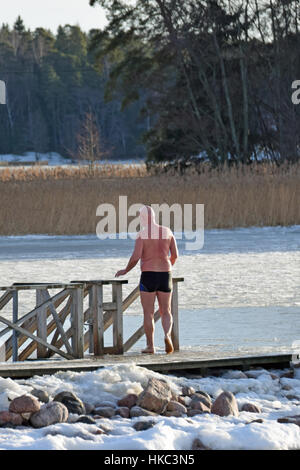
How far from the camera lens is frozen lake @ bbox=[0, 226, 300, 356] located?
10938 millimetres

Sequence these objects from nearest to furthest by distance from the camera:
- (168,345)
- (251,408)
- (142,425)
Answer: (142,425), (251,408), (168,345)

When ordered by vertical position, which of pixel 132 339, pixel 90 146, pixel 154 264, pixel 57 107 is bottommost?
pixel 132 339

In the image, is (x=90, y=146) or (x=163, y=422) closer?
(x=163, y=422)

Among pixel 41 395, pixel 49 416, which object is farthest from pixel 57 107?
pixel 49 416

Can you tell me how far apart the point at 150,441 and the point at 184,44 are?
31.3 meters

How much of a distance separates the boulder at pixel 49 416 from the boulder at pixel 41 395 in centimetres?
35

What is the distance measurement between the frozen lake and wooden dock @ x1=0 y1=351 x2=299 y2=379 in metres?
0.47

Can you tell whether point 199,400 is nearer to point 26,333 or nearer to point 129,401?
point 129,401

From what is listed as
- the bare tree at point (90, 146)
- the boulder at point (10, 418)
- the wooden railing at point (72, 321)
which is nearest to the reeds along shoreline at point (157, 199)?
the wooden railing at point (72, 321)

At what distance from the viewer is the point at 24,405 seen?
275 inches

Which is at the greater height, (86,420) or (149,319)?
(149,319)

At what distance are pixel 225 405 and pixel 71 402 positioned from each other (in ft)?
3.37

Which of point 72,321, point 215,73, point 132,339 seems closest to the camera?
point 72,321
